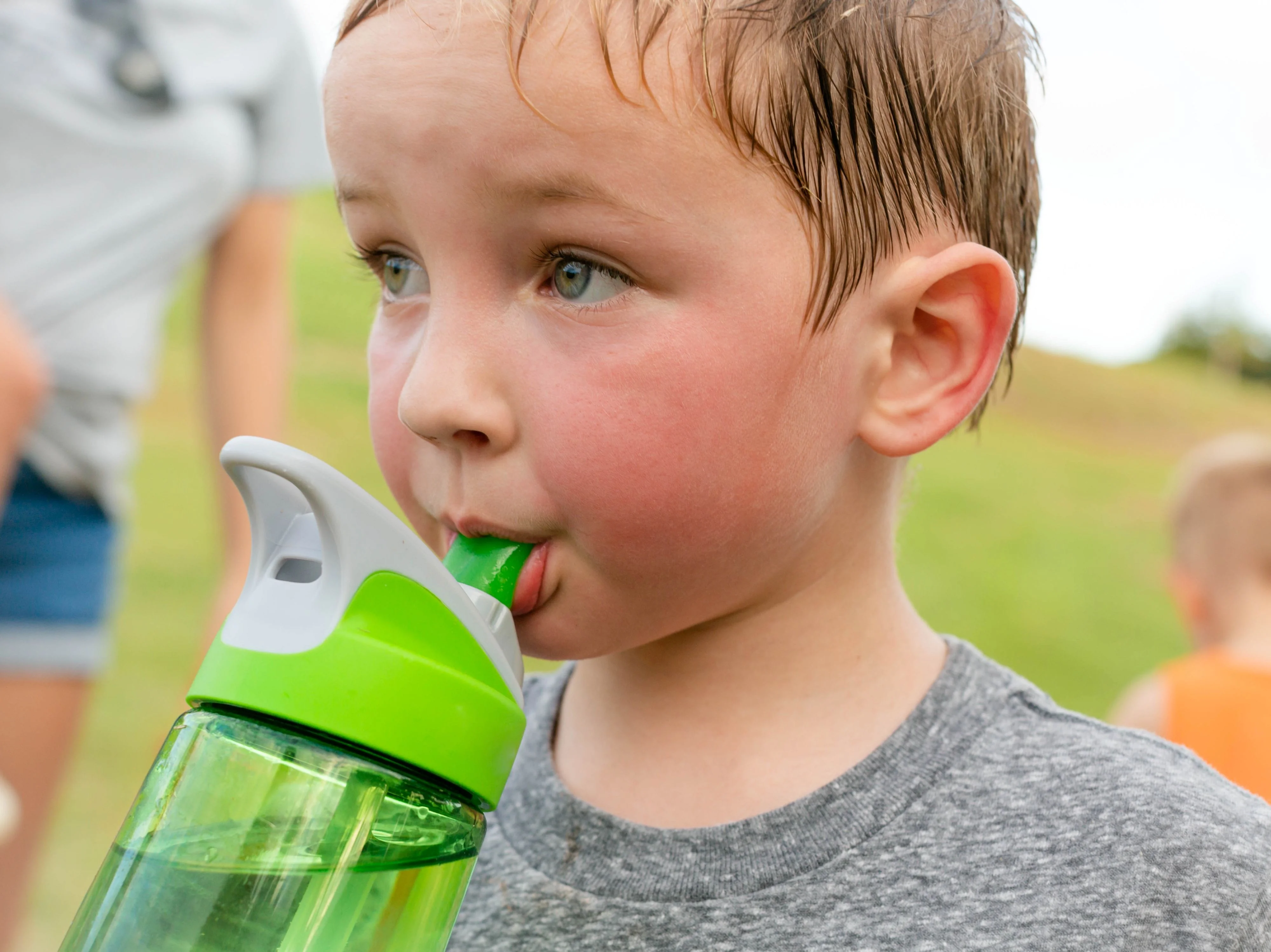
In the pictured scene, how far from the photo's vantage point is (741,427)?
0.76 m

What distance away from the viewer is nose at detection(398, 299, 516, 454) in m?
0.76

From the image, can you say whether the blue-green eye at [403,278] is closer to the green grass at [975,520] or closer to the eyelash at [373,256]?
the eyelash at [373,256]

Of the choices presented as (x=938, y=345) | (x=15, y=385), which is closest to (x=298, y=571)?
(x=938, y=345)

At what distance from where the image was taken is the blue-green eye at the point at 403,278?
86 cm

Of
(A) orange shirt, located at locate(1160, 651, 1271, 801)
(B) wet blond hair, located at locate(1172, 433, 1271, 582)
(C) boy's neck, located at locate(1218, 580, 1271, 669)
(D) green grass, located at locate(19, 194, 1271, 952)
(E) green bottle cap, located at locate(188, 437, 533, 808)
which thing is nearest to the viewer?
(E) green bottle cap, located at locate(188, 437, 533, 808)

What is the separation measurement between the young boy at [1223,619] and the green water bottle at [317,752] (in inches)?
63.3

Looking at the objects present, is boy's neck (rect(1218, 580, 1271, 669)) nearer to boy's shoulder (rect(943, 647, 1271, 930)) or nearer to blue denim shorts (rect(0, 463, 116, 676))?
boy's shoulder (rect(943, 647, 1271, 930))

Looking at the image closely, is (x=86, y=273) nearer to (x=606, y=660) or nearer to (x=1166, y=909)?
(x=606, y=660)

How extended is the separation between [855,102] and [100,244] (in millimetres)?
1334

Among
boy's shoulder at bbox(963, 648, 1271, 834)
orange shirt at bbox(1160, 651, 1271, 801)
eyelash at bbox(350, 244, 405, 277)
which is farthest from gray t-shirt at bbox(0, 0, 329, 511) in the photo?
orange shirt at bbox(1160, 651, 1271, 801)

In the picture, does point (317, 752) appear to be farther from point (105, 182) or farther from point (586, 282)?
point (105, 182)

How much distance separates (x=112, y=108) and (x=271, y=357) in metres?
0.42

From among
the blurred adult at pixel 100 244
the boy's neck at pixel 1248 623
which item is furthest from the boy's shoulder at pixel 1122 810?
the boy's neck at pixel 1248 623

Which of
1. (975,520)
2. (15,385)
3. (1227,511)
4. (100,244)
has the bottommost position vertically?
(15,385)
